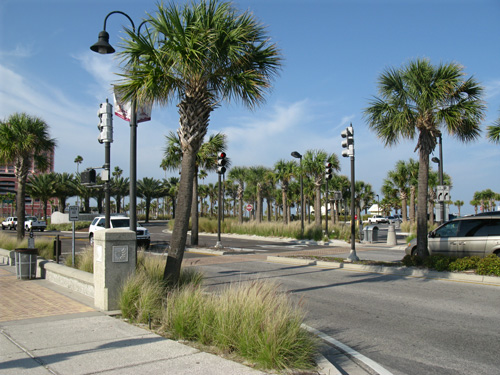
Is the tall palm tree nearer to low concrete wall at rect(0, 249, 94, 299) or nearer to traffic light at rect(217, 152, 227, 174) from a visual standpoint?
low concrete wall at rect(0, 249, 94, 299)

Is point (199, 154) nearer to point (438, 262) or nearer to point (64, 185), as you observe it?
point (438, 262)

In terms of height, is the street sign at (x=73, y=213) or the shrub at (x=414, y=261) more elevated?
Result: the street sign at (x=73, y=213)

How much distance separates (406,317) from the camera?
319 inches

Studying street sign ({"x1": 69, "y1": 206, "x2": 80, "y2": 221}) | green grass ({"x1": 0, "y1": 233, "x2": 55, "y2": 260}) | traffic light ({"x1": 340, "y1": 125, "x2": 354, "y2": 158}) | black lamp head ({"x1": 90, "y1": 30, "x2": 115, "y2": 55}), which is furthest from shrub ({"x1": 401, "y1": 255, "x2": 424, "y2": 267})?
green grass ({"x1": 0, "y1": 233, "x2": 55, "y2": 260})

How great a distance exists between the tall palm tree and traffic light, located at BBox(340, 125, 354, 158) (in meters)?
8.39

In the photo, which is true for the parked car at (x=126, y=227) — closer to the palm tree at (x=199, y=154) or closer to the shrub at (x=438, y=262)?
the palm tree at (x=199, y=154)

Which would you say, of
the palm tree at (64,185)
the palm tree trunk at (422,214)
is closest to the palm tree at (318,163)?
the palm tree trunk at (422,214)

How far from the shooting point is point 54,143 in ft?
72.3

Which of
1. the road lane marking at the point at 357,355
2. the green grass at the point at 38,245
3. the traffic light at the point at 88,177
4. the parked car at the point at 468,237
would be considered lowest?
the road lane marking at the point at 357,355

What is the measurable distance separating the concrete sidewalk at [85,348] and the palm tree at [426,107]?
10.3m

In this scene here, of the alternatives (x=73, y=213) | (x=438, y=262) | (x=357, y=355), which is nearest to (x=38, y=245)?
(x=73, y=213)

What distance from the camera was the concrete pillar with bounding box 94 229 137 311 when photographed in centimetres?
781

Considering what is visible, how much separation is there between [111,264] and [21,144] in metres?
15.5

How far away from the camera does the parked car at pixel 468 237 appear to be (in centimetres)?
1329
